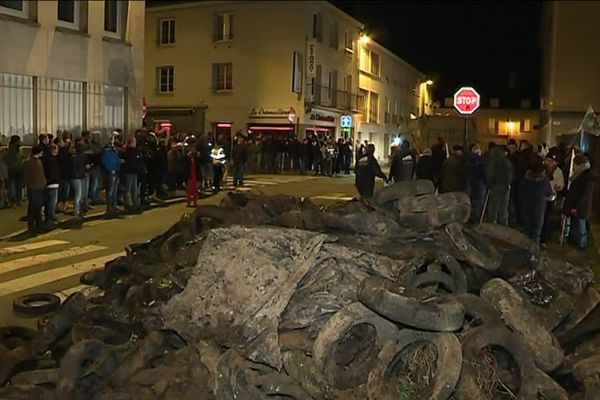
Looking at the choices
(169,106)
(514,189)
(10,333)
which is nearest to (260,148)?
(169,106)

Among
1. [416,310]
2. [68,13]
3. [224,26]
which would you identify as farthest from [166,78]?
[416,310]

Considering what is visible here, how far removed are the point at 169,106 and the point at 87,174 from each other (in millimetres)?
25036

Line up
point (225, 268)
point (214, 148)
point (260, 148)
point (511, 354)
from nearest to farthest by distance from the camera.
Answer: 1. point (511, 354)
2. point (225, 268)
3. point (214, 148)
4. point (260, 148)

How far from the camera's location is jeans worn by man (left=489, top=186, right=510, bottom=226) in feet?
48.8

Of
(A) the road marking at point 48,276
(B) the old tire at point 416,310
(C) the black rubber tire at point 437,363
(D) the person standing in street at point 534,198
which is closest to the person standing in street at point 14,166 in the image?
(A) the road marking at point 48,276

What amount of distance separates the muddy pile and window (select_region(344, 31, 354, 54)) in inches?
1557

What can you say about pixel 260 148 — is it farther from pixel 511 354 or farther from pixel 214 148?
pixel 511 354

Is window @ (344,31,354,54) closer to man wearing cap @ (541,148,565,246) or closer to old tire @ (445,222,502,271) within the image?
man wearing cap @ (541,148,565,246)

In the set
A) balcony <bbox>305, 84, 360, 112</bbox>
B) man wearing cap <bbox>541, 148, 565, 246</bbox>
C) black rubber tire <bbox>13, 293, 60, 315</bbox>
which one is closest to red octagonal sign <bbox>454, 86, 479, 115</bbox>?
man wearing cap <bbox>541, 148, 565, 246</bbox>

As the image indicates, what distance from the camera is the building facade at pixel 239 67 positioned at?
129 ft

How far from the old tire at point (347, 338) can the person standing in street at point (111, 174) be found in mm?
12008

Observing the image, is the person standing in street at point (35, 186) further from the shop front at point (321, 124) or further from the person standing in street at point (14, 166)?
the shop front at point (321, 124)

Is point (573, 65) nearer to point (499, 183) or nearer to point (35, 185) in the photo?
point (499, 183)

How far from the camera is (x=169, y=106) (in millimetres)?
41625
